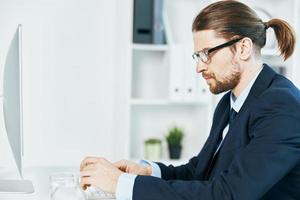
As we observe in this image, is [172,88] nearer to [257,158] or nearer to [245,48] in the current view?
[245,48]

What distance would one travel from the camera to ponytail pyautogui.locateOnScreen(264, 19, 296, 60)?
4.65ft

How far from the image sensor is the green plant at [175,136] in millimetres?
2498

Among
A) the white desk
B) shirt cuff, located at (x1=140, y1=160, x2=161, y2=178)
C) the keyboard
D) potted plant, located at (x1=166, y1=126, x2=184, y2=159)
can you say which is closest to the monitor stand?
the white desk

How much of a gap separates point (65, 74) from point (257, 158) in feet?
5.28

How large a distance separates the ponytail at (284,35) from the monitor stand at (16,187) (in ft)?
2.98

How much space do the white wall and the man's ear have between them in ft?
4.29

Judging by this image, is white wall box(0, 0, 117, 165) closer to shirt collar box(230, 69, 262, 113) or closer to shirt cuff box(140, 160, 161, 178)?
shirt cuff box(140, 160, 161, 178)

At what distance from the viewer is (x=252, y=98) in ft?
4.18


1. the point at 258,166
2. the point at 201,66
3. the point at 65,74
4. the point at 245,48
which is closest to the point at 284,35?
the point at 245,48

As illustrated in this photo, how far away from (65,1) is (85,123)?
704mm

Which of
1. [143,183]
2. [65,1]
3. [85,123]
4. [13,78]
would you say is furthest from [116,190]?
[65,1]

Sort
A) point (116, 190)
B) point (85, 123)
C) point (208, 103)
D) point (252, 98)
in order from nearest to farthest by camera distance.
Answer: point (116, 190) < point (252, 98) < point (208, 103) < point (85, 123)

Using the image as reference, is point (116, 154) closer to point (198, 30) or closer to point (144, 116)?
point (144, 116)

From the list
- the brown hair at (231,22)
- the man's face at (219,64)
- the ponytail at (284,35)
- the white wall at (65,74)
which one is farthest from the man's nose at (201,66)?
the white wall at (65,74)
